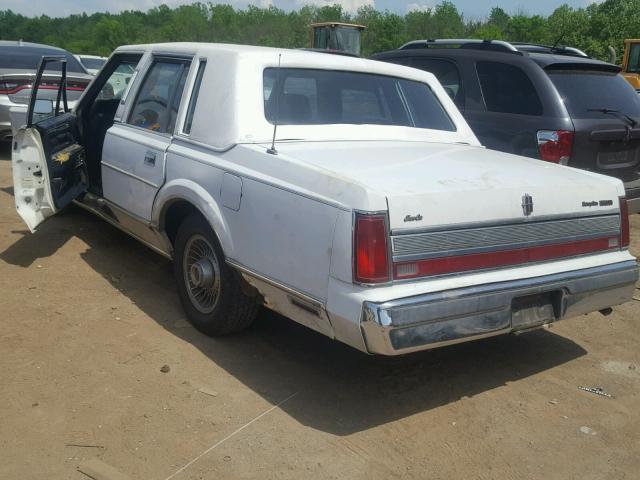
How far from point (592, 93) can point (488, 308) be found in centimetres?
366

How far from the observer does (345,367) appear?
4145mm

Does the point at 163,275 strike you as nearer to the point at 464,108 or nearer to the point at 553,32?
the point at 464,108

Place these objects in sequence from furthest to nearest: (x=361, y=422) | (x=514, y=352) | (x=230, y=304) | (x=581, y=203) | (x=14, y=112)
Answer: (x=14, y=112) → (x=514, y=352) → (x=230, y=304) → (x=581, y=203) → (x=361, y=422)

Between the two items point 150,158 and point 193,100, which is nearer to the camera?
point 193,100

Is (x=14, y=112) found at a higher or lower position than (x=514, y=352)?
higher

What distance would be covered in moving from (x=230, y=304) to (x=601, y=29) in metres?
39.2

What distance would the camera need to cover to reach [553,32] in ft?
143

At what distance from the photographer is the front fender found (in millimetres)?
3916

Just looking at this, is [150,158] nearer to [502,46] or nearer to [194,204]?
Answer: [194,204]

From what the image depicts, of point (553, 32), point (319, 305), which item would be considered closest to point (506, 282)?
point (319, 305)
